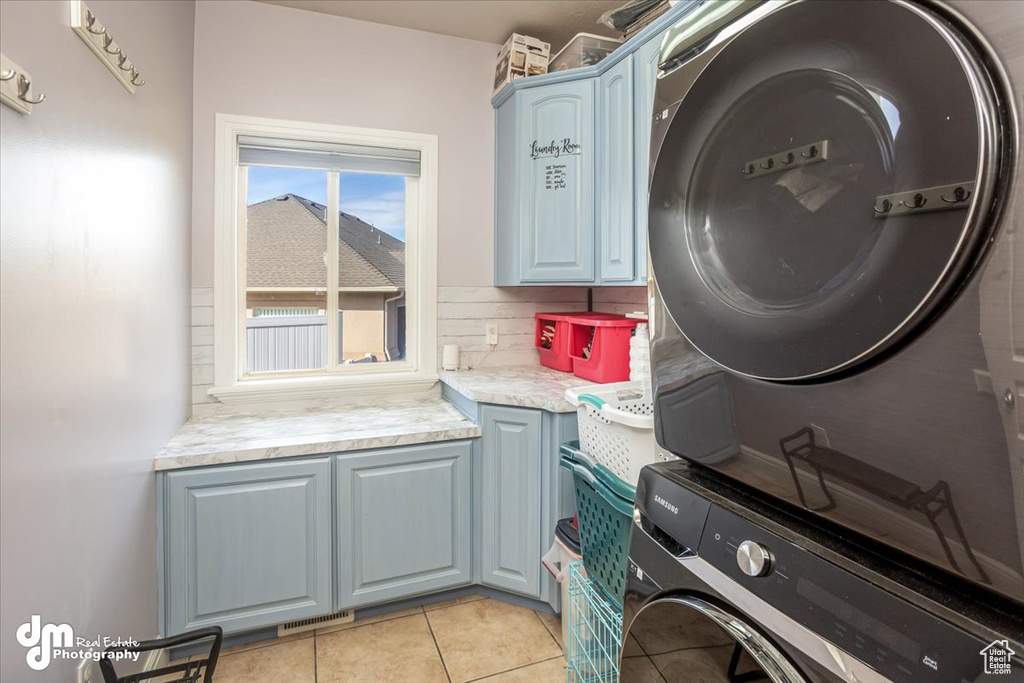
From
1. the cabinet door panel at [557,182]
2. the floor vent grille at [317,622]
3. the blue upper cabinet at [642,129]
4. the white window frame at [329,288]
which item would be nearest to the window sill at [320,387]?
the white window frame at [329,288]

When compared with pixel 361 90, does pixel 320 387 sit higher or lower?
lower

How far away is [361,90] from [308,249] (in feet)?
2.79

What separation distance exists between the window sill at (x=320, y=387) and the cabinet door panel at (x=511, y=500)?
670 mm

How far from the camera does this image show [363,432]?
2107 millimetres

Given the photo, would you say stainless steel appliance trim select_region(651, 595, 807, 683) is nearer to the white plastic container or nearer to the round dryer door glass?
the round dryer door glass

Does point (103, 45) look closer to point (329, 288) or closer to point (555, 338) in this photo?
point (329, 288)

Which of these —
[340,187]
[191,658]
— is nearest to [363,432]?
[191,658]

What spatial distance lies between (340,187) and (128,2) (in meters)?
1.18

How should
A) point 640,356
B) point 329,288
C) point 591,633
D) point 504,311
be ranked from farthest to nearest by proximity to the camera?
point 504,311
point 329,288
point 640,356
point 591,633

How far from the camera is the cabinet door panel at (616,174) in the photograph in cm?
209

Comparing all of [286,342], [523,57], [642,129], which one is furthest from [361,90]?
[642,129]

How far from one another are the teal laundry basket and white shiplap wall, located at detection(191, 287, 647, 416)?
143 centimetres

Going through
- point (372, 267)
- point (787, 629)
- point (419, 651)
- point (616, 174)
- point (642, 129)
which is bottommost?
point (419, 651)

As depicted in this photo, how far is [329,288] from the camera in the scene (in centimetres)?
266
